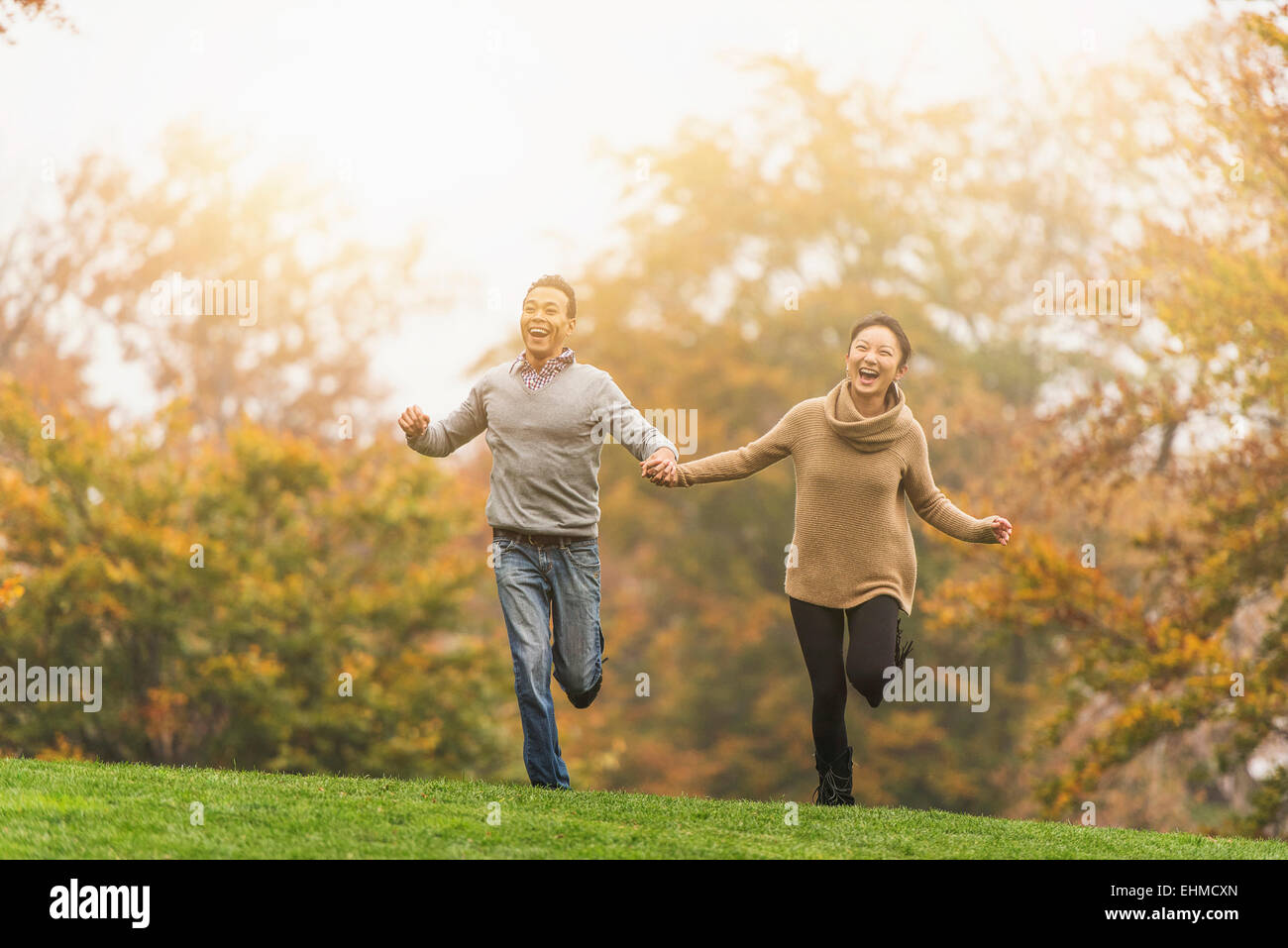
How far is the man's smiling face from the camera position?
22.0ft

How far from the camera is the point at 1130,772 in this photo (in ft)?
70.4

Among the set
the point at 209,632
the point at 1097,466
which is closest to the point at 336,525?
the point at 209,632

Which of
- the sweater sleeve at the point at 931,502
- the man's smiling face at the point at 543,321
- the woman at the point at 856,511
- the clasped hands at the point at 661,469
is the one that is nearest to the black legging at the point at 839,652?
the woman at the point at 856,511

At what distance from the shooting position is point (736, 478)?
6.70m

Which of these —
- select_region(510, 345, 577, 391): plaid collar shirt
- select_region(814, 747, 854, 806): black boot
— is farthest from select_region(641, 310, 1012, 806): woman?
select_region(510, 345, 577, 391): plaid collar shirt

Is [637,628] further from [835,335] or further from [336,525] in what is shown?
[336,525]

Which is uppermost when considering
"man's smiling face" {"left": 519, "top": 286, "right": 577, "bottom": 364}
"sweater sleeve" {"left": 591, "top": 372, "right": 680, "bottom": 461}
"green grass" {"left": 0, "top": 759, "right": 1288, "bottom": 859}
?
"man's smiling face" {"left": 519, "top": 286, "right": 577, "bottom": 364}

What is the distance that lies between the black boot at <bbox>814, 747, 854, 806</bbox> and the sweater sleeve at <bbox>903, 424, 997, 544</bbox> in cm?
119

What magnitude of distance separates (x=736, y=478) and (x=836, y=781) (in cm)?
157

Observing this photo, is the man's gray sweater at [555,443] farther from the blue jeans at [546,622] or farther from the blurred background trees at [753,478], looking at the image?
the blurred background trees at [753,478]

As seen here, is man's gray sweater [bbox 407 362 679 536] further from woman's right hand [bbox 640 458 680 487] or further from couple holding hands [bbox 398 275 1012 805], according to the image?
woman's right hand [bbox 640 458 680 487]

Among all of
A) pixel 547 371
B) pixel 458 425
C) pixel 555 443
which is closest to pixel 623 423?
pixel 555 443

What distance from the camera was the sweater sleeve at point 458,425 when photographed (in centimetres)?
688
